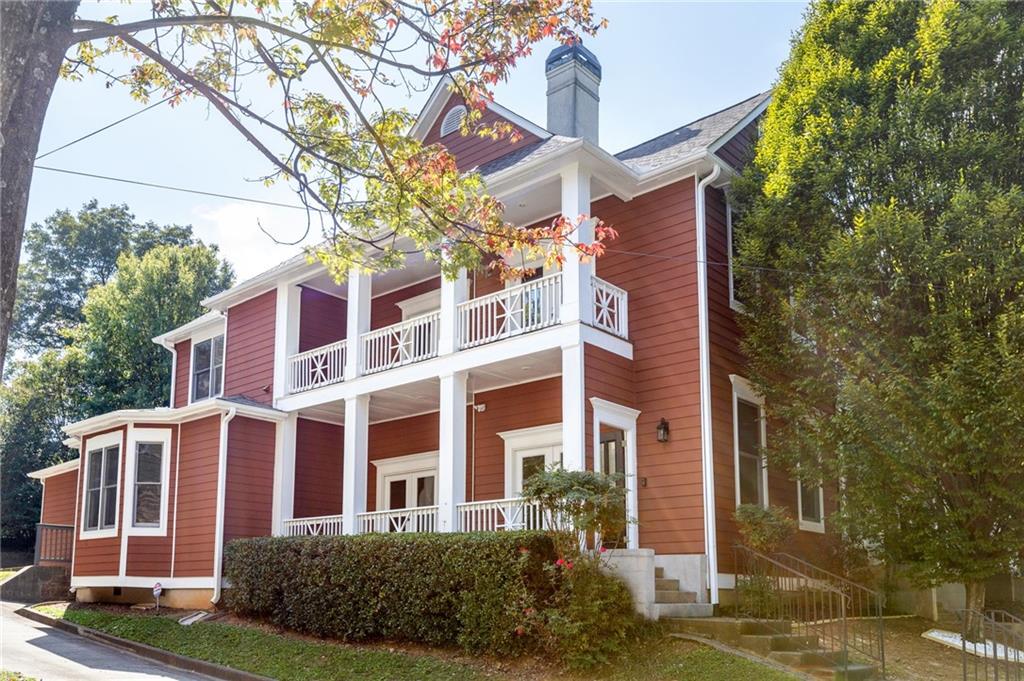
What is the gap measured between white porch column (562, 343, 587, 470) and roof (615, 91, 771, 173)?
321 centimetres

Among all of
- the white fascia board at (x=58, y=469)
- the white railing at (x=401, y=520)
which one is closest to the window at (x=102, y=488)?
the white railing at (x=401, y=520)

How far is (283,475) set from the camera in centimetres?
1655

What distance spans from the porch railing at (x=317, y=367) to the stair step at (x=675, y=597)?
6985 mm

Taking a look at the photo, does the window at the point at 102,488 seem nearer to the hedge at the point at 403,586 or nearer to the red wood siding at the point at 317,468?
the red wood siding at the point at 317,468

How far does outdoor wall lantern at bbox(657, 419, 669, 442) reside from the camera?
496 inches

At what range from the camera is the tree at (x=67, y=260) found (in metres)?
43.9

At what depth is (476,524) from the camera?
13.0m

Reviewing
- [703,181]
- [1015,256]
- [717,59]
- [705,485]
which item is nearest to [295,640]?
[705,485]

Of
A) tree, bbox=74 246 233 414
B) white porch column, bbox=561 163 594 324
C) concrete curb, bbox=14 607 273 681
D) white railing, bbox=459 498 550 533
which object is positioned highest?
tree, bbox=74 246 233 414

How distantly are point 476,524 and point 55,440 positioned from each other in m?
27.3

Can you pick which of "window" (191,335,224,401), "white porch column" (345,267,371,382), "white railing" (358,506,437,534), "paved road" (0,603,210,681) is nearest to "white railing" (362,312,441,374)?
"white porch column" (345,267,371,382)

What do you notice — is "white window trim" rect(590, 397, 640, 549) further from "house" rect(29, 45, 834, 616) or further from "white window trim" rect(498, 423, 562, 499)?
"white window trim" rect(498, 423, 562, 499)

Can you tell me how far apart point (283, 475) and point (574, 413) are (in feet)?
22.9

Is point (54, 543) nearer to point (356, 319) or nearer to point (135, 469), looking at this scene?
point (135, 469)
